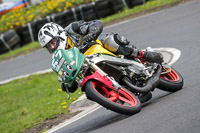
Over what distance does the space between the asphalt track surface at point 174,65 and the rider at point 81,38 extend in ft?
3.33

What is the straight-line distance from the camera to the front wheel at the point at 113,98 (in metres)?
5.58

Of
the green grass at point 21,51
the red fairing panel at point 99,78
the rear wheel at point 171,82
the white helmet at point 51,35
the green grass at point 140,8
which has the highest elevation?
the white helmet at point 51,35

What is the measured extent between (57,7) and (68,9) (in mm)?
1617

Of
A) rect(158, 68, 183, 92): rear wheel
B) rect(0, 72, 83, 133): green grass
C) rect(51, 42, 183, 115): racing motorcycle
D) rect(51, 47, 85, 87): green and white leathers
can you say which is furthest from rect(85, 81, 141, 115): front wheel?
rect(0, 72, 83, 133): green grass

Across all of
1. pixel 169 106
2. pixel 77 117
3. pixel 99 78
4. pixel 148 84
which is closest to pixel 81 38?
pixel 99 78

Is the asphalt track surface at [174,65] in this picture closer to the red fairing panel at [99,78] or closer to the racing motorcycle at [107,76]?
the racing motorcycle at [107,76]

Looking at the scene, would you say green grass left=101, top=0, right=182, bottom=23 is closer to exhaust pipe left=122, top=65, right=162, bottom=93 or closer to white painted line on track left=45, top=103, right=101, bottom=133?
white painted line on track left=45, top=103, right=101, bottom=133

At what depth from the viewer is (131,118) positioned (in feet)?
18.8

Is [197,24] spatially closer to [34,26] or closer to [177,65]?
[177,65]

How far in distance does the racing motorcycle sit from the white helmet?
1.22 feet

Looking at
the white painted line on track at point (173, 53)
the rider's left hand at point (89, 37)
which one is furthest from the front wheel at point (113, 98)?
the white painted line on track at point (173, 53)

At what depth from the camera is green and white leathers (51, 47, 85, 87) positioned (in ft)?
19.1

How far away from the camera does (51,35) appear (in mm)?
6254

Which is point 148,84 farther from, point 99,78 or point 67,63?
point 67,63
